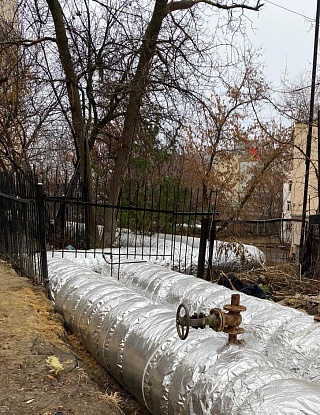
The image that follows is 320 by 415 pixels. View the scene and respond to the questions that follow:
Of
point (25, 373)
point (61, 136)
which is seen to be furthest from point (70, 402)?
point (61, 136)

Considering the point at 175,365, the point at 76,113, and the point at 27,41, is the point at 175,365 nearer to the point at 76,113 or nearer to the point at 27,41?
the point at 76,113

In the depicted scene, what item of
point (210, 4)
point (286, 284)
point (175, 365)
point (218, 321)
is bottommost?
point (286, 284)

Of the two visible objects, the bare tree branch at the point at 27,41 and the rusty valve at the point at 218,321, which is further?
the bare tree branch at the point at 27,41

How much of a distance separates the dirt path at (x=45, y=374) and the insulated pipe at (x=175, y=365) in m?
0.20

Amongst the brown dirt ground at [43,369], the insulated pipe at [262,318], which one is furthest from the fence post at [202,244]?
the brown dirt ground at [43,369]

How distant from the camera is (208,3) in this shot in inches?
391

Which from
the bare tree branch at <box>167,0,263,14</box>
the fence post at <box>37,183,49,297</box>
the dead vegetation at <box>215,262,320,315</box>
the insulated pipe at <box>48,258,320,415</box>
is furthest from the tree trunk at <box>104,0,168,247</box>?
the insulated pipe at <box>48,258,320,415</box>

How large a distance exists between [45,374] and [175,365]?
45.7 inches

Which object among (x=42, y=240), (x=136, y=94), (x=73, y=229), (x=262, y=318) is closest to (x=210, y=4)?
(x=136, y=94)

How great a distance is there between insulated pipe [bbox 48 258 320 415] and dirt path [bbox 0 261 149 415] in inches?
7.7

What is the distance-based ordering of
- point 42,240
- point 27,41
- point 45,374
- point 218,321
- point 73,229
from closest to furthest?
point 218,321
point 45,374
point 42,240
point 27,41
point 73,229

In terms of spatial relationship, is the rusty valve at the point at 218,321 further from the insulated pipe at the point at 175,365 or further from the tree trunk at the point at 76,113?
the tree trunk at the point at 76,113

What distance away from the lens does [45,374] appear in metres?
3.30

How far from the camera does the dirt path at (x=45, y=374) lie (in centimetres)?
286
